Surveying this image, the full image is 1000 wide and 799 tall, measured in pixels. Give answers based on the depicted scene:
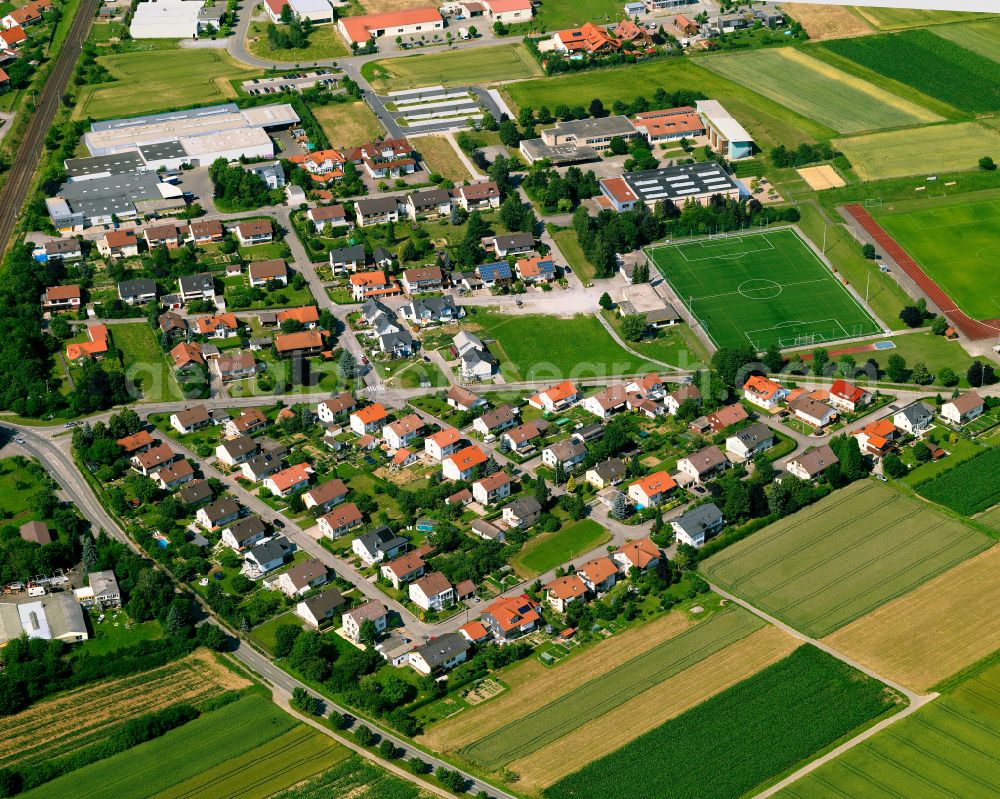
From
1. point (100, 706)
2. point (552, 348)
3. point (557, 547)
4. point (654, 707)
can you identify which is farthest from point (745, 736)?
point (552, 348)

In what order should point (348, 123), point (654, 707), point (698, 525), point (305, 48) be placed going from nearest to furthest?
point (654, 707), point (698, 525), point (348, 123), point (305, 48)

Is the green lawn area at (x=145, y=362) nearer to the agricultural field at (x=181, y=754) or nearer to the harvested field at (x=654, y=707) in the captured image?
the agricultural field at (x=181, y=754)

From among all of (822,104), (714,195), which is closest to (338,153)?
(714,195)

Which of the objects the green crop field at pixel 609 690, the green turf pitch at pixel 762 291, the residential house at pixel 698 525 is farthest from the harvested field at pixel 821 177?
the green crop field at pixel 609 690

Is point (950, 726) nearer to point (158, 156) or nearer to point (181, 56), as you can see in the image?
point (158, 156)

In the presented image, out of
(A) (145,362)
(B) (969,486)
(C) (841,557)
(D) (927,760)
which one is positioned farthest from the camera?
(A) (145,362)

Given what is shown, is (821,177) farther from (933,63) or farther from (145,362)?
(145,362)

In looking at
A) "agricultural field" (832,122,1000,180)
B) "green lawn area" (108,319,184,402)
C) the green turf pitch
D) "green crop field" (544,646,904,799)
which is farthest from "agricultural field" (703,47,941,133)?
"green crop field" (544,646,904,799)
